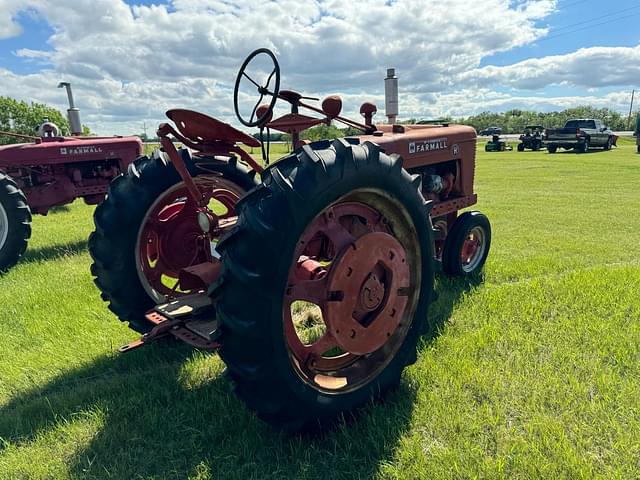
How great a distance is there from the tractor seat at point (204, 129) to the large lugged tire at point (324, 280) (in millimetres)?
701

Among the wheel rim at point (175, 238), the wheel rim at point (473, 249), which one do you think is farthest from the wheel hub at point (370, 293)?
the wheel rim at point (473, 249)

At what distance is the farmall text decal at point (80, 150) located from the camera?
7691 millimetres

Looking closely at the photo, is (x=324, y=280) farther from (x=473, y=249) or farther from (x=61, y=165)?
(x=61, y=165)

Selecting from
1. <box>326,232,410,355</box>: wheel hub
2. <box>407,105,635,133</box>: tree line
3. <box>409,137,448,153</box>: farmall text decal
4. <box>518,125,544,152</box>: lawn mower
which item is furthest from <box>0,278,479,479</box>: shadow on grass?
<box>407,105,635,133</box>: tree line

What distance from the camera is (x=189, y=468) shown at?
2098 mm

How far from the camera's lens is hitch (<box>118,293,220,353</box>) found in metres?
2.56

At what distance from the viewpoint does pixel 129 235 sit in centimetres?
291

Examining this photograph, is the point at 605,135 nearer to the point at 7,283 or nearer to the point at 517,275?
the point at 517,275

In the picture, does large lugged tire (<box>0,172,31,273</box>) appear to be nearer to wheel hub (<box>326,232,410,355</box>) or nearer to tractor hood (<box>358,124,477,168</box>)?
tractor hood (<box>358,124,477,168</box>)

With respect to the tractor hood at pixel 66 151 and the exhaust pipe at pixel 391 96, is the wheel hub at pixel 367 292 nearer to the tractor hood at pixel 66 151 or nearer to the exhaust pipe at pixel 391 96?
the exhaust pipe at pixel 391 96

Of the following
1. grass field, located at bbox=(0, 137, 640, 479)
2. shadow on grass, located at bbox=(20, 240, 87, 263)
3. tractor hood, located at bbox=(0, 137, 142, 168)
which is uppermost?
tractor hood, located at bbox=(0, 137, 142, 168)

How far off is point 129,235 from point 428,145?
103 inches

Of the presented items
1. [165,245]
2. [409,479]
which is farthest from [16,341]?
[409,479]

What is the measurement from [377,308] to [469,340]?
3.56 ft
